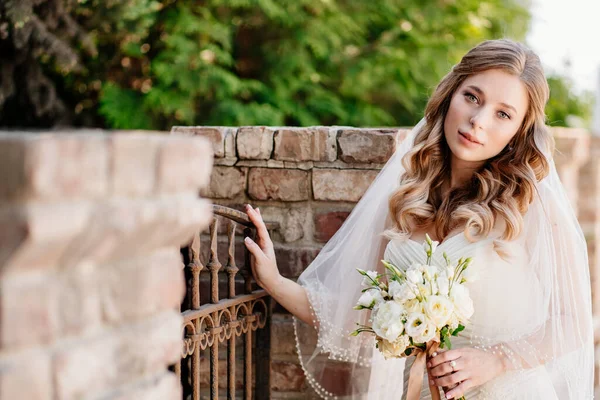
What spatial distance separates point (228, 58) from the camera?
5.71 metres

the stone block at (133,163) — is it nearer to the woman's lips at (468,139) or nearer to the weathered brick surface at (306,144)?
the weathered brick surface at (306,144)

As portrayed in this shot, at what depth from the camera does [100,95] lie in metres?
5.76

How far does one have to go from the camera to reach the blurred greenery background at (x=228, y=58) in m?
4.57

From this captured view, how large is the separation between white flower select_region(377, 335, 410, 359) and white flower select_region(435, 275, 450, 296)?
163 mm

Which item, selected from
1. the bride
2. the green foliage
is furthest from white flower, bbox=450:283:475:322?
the green foliage

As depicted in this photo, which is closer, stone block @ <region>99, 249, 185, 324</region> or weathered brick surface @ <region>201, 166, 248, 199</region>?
stone block @ <region>99, 249, 185, 324</region>

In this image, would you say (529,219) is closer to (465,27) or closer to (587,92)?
(465,27)

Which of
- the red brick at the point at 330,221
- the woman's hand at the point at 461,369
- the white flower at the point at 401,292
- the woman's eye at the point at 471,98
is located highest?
the woman's eye at the point at 471,98

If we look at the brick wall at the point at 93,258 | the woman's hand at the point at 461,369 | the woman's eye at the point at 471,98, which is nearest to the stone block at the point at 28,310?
the brick wall at the point at 93,258

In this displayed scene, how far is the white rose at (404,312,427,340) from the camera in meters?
1.92

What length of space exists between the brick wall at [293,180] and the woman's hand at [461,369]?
23.1 inches

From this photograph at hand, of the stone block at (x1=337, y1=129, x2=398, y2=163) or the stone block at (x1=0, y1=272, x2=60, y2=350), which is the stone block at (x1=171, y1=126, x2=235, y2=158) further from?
the stone block at (x1=0, y1=272, x2=60, y2=350)

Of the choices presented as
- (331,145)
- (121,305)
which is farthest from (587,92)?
(121,305)

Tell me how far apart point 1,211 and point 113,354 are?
27 cm
